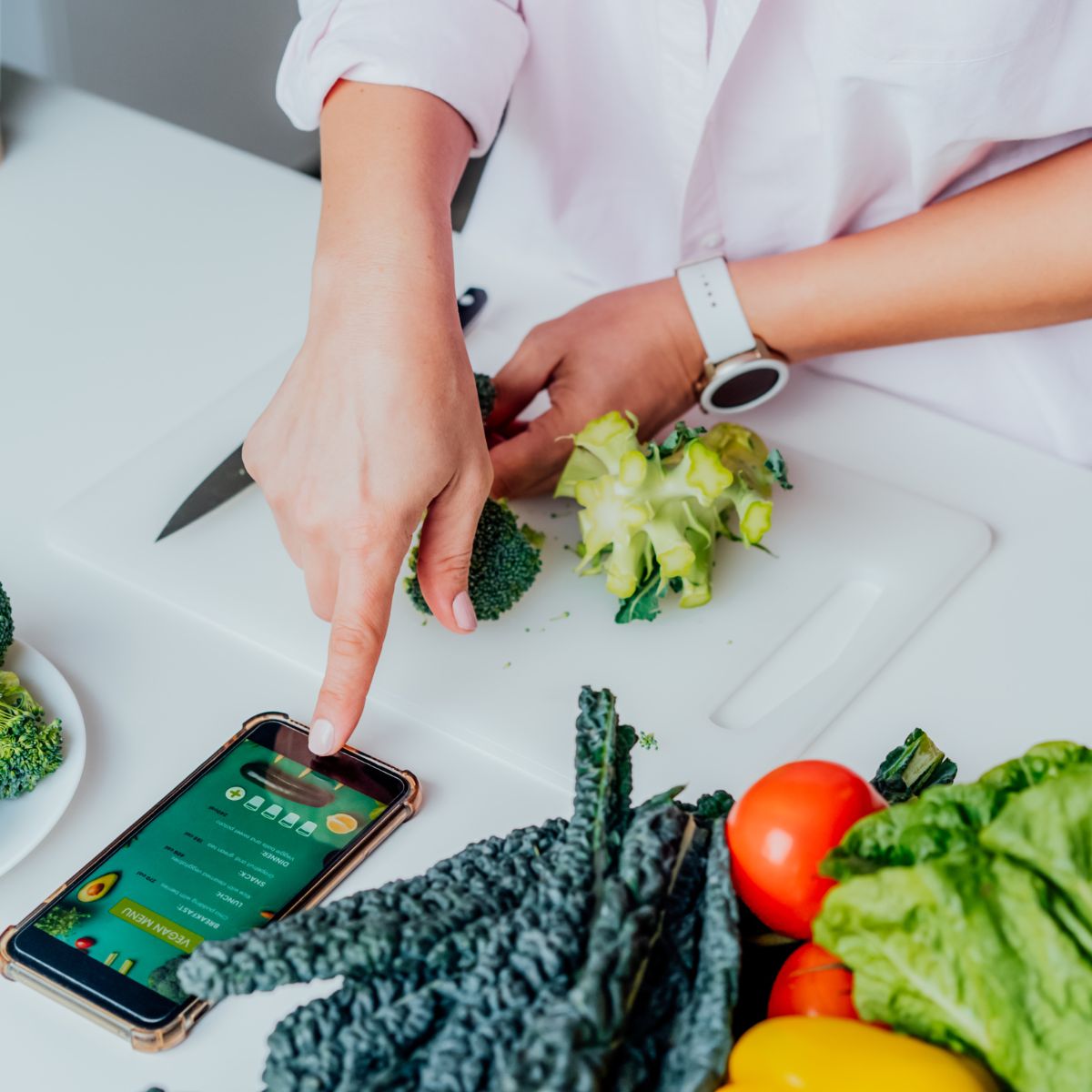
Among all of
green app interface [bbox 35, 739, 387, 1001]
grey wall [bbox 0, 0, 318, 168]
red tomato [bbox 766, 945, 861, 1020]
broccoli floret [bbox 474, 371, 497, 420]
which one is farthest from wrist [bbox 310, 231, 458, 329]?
grey wall [bbox 0, 0, 318, 168]

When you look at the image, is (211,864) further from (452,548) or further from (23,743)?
(452,548)

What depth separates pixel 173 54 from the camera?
309 centimetres

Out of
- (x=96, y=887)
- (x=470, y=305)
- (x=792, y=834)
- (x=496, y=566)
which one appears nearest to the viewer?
(x=792, y=834)

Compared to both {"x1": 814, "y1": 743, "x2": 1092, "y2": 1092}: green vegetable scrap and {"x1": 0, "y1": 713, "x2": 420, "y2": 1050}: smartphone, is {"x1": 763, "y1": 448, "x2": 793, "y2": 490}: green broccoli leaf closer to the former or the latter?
{"x1": 0, "y1": 713, "x2": 420, "y2": 1050}: smartphone

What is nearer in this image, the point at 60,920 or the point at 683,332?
the point at 60,920

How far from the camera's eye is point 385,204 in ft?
3.47

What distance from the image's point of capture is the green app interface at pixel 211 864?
796mm

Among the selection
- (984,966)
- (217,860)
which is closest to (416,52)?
(217,860)

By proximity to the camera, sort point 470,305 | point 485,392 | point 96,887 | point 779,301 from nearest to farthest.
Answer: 1. point 96,887
2. point 485,392
3. point 779,301
4. point 470,305

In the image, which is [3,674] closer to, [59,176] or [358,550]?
[358,550]

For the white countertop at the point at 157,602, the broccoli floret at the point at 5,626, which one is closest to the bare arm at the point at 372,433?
the white countertop at the point at 157,602

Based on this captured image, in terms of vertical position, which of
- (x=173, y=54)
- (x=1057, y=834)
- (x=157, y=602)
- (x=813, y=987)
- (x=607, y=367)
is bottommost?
(x=173, y=54)

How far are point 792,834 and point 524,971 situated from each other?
5.3 inches

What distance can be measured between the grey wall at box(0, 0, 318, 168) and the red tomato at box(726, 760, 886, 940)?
2853 millimetres
